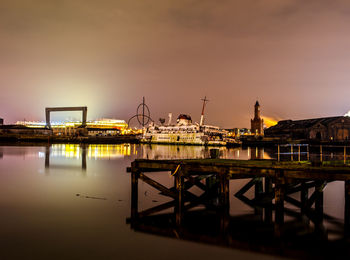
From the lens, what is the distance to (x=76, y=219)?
15430 mm

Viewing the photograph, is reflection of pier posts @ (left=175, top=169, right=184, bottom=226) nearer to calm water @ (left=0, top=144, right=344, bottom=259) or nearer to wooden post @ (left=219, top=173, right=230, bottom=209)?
calm water @ (left=0, top=144, right=344, bottom=259)

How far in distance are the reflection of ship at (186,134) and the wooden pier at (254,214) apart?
98713 millimetres

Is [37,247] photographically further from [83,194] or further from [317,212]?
[317,212]

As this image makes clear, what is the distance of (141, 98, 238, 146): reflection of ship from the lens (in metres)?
122

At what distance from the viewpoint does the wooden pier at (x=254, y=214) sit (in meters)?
12.2

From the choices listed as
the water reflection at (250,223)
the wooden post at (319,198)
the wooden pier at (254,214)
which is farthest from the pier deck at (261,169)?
the wooden post at (319,198)

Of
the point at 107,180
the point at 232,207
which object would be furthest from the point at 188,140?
the point at 232,207

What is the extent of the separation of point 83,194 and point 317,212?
1463 centimetres

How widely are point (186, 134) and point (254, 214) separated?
114m

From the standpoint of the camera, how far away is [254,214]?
52.5 ft

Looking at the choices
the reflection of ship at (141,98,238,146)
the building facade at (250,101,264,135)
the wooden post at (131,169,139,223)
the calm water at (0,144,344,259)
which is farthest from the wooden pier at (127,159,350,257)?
the building facade at (250,101,264,135)

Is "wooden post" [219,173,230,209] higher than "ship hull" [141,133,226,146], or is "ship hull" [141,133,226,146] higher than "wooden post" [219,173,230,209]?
"ship hull" [141,133,226,146]

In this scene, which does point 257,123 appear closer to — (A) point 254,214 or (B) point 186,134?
(B) point 186,134

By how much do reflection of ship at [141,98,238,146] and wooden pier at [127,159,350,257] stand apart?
324ft
